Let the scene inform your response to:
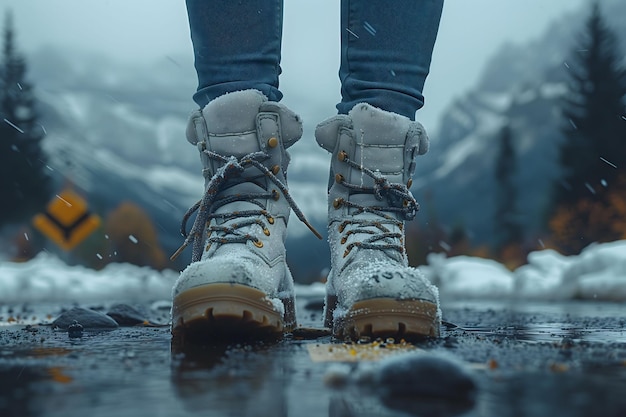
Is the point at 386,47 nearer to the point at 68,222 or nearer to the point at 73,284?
the point at 73,284

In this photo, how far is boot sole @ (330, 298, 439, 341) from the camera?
6.10 feet

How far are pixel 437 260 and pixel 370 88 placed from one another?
11662 mm

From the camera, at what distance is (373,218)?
7.40 ft

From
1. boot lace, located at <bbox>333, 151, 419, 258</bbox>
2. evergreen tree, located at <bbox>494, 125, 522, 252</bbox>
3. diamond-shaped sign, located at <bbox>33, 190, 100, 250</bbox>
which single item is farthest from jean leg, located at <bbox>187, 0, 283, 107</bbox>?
evergreen tree, located at <bbox>494, 125, 522, 252</bbox>

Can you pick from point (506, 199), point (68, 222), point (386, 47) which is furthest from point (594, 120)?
point (386, 47)

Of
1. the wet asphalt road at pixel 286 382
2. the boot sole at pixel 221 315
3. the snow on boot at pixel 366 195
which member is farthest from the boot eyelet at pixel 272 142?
the wet asphalt road at pixel 286 382

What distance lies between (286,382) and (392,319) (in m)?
0.67

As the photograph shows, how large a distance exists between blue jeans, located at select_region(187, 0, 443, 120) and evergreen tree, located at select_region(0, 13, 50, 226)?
33345mm

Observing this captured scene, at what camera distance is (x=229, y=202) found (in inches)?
89.4

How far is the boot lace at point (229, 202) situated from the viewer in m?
2.17

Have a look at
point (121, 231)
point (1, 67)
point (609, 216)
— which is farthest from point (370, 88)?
point (121, 231)

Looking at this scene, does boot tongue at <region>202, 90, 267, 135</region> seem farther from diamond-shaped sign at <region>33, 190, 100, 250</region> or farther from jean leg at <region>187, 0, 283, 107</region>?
diamond-shaped sign at <region>33, 190, 100, 250</region>

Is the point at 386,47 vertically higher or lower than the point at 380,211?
higher

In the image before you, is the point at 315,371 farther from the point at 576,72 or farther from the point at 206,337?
the point at 576,72
